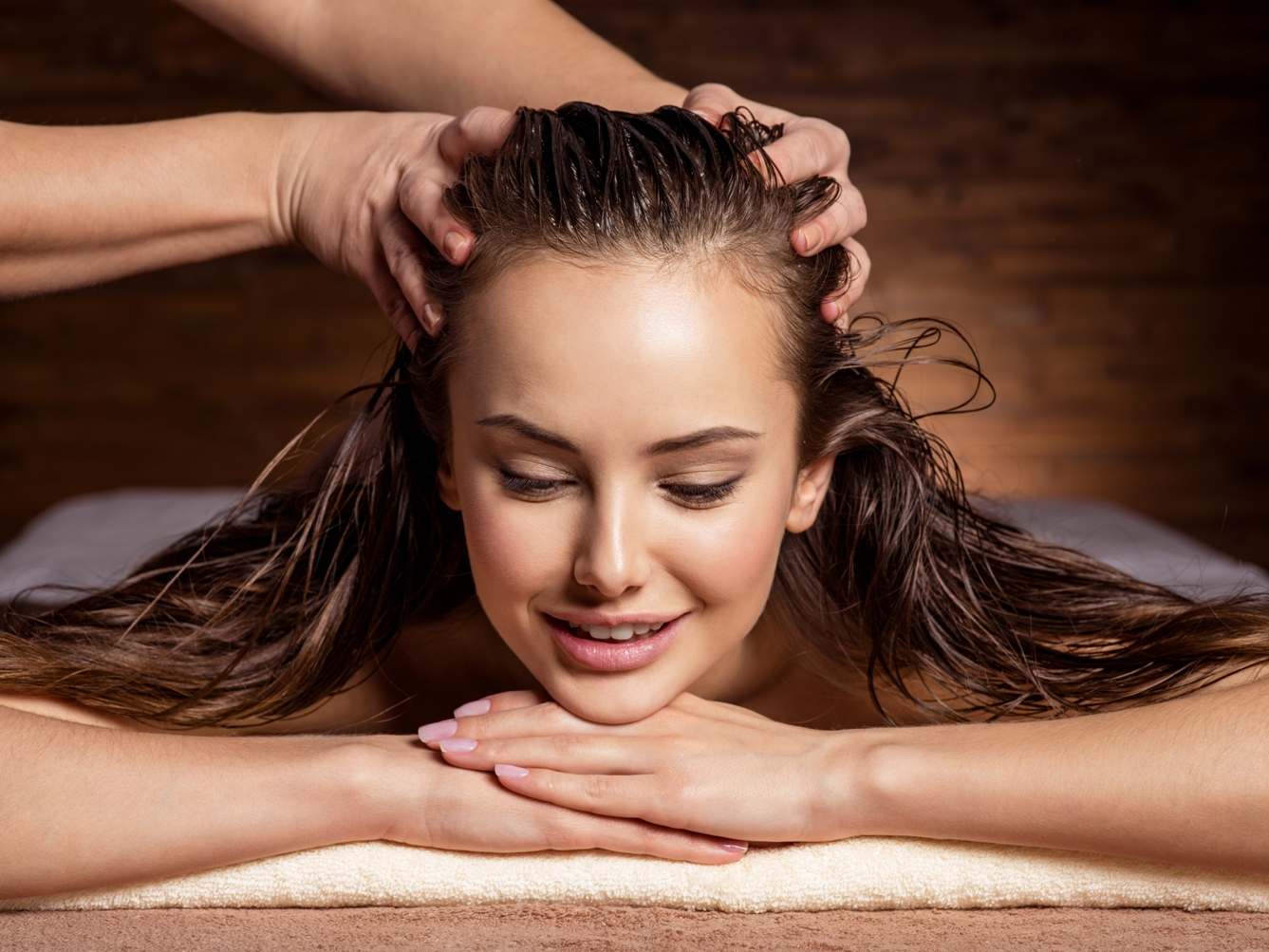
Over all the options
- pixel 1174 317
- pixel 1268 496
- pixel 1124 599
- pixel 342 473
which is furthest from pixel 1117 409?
pixel 342 473

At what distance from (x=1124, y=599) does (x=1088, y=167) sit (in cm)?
324

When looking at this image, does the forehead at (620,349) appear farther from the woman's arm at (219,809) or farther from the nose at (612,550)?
the woman's arm at (219,809)

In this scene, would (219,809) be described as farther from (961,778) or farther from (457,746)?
(961,778)

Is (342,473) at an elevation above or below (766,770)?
above

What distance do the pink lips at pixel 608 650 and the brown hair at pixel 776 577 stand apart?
0.31 meters

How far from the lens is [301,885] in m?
1.24

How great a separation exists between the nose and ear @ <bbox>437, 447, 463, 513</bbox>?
31 centimetres

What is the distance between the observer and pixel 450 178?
1.49m

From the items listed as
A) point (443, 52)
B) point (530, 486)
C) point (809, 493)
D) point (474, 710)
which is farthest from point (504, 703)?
point (443, 52)

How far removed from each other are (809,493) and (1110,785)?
0.52 meters

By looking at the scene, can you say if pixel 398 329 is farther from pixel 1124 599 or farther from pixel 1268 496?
pixel 1268 496

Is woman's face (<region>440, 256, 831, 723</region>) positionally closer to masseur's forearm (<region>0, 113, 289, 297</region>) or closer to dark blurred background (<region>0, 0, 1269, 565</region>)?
masseur's forearm (<region>0, 113, 289, 297</region>)

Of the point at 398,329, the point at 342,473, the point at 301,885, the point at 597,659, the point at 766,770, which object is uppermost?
the point at 398,329

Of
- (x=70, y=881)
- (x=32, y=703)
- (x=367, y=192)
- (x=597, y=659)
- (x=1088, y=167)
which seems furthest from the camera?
(x=1088, y=167)
